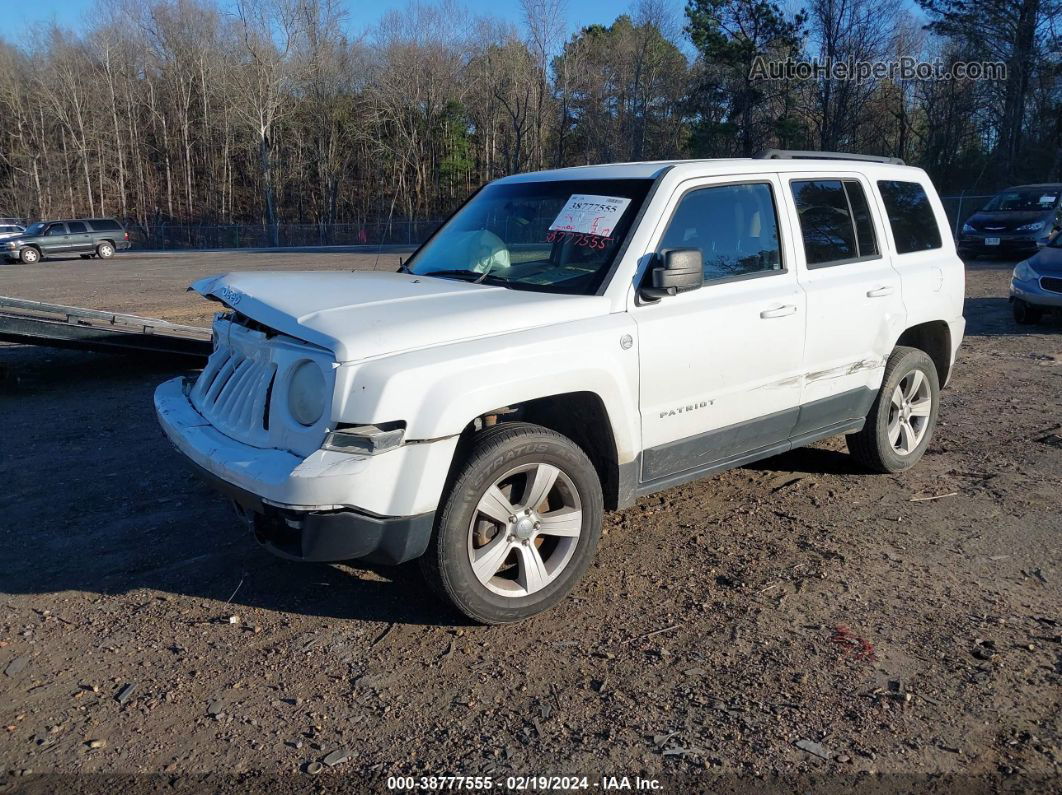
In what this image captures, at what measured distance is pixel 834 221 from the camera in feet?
16.4

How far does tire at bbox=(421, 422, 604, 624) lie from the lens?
3438mm

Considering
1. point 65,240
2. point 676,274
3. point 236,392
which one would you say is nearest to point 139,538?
point 236,392

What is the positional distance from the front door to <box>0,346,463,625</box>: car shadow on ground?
140 cm

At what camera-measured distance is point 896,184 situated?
5523mm

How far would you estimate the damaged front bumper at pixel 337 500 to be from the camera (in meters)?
3.13

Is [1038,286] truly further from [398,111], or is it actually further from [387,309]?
[398,111]

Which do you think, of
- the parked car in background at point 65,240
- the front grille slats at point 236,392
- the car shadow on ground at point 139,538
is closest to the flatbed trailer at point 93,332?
the car shadow on ground at point 139,538

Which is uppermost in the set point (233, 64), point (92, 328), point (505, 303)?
point (233, 64)

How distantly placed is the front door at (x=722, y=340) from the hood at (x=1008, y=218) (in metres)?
19.3

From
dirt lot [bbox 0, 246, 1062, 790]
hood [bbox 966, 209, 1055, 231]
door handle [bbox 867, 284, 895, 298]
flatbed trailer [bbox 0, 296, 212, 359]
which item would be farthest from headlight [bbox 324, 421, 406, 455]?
hood [bbox 966, 209, 1055, 231]

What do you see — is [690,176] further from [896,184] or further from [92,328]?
[92,328]

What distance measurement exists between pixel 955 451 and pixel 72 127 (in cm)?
7425

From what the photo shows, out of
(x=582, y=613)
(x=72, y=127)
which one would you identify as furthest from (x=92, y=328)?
(x=72, y=127)

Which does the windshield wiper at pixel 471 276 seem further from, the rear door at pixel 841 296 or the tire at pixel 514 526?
the rear door at pixel 841 296
